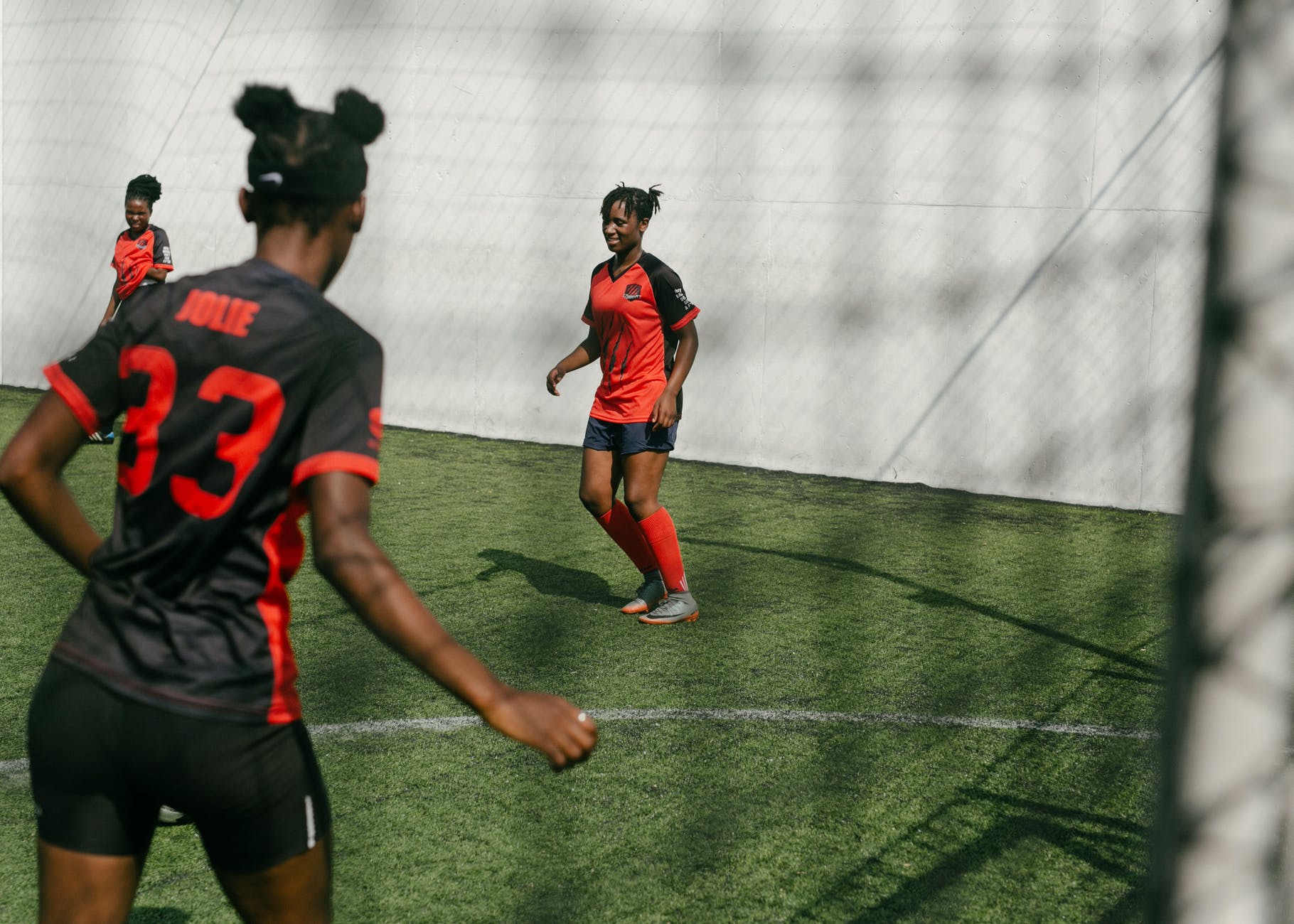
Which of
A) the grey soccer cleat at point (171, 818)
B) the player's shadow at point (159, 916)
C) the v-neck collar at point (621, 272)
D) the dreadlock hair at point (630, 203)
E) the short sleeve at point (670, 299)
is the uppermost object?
the dreadlock hair at point (630, 203)

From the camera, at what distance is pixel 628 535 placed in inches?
224

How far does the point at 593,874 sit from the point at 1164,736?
212 cm

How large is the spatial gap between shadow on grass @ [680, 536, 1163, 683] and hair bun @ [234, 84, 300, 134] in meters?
4.00

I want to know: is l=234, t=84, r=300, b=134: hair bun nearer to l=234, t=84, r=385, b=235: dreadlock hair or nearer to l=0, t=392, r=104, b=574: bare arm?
l=234, t=84, r=385, b=235: dreadlock hair

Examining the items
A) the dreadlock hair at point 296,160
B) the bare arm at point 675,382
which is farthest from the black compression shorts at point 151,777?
the bare arm at point 675,382

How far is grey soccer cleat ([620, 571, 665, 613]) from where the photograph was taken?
564cm

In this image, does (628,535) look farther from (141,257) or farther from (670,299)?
(141,257)

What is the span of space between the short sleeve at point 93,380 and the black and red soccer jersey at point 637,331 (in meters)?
3.68

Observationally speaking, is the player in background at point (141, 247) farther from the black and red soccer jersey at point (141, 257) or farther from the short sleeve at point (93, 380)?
the short sleeve at point (93, 380)

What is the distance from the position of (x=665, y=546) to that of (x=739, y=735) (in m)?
1.53

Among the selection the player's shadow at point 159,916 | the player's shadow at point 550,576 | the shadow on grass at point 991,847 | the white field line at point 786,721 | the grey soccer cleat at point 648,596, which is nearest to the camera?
the player's shadow at point 159,916

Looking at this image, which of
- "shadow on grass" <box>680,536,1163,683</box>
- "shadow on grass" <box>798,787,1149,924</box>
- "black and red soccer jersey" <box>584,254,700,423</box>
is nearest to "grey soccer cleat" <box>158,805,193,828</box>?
"shadow on grass" <box>798,787,1149,924</box>

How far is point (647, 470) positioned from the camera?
5.46 meters

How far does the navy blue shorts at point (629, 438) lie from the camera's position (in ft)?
17.8
